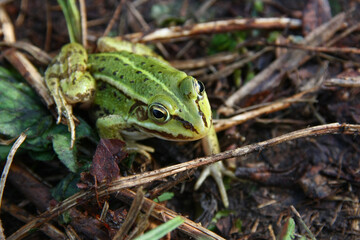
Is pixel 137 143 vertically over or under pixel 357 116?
over

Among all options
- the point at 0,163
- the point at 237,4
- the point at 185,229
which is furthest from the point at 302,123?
the point at 0,163

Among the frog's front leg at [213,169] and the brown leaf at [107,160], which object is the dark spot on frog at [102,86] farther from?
the frog's front leg at [213,169]

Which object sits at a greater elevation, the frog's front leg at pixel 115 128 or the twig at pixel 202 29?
the twig at pixel 202 29

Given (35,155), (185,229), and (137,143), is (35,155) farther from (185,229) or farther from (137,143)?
(185,229)

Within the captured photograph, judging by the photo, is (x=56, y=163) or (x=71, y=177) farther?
(x=56, y=163)

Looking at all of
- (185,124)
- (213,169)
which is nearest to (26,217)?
(185,124)

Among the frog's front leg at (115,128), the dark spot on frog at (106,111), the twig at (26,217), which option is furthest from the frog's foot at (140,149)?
the twig at (26,217)

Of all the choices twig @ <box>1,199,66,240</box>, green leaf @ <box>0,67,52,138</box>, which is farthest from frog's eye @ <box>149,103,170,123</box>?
twig @ <box>1,199,66,240</box>

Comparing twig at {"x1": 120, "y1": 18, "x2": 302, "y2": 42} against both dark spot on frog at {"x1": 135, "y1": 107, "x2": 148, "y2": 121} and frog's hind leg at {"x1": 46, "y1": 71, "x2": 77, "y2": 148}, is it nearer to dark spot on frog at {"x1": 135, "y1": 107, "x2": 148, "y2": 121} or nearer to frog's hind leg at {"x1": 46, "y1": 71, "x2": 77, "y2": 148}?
frog's hind leg at {"x1": 46, "y1": 71, "x2": 77, "y2": 148}
